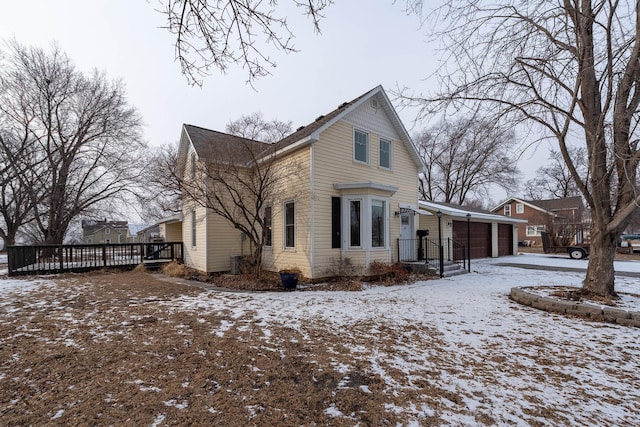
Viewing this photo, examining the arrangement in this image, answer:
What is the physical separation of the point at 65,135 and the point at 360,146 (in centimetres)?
1985

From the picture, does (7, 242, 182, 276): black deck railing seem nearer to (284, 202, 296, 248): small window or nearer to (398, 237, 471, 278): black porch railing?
(284, 202, 296, 248): small window

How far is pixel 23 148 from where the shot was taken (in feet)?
56.6

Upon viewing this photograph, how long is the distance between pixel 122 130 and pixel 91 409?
21843mm

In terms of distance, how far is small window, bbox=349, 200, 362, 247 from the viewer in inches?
391

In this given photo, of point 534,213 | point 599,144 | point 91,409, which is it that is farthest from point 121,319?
point 534,213

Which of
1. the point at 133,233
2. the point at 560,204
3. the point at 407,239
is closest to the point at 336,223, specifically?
the point at 407,239

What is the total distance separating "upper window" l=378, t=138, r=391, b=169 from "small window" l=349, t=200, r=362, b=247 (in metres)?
2.50

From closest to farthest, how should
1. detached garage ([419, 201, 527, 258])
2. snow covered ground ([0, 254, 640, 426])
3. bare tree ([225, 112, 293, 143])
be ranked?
snow covered ground ([0, 254, 640, 426]) < bare tree ([225, 112, 293, 143]) < detached garage ([419, 201, 527, 258])

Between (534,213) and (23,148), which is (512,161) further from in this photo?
(534,213)

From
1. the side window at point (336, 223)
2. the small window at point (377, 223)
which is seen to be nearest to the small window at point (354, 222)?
the side window at point (336, 223)

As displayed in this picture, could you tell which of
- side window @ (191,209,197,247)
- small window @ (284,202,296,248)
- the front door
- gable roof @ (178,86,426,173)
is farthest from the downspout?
side window @ (191,209,197,247)

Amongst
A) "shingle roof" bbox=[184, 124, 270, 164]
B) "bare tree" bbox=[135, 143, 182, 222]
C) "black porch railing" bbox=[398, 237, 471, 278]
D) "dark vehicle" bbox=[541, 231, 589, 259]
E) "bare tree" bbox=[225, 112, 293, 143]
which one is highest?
"bare tree" bbox=[225, 112, 293, 143]

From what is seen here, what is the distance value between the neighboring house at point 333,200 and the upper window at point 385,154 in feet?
0.13

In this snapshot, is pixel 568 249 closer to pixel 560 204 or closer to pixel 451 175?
pixel 451 175
